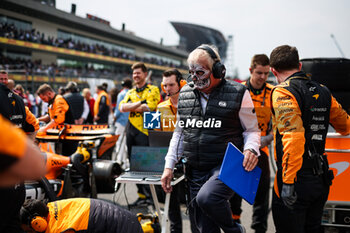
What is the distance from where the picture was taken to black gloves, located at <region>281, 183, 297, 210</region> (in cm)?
205

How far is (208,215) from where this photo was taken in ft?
6.88

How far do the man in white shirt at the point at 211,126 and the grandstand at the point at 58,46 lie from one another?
15710 millimetres

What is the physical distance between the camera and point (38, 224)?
6.86 feet

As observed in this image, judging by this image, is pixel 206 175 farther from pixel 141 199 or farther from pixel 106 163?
pixel 141 199

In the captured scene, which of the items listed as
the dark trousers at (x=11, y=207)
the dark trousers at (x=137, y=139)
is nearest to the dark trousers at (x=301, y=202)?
the dark trousers at (x=11, y=207)

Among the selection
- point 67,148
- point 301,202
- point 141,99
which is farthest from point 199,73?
point 67,148

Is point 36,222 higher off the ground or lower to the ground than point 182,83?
lower

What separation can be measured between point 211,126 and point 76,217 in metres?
1.17

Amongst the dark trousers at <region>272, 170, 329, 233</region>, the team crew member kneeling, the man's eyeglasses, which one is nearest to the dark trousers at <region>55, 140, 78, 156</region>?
the team crew member kneeling

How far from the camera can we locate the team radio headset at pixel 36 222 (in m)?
2.09

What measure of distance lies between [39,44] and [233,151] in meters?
32.2

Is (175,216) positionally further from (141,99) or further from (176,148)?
(141,99)

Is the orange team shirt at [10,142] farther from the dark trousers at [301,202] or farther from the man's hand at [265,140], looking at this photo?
the man's hand at [265,140]

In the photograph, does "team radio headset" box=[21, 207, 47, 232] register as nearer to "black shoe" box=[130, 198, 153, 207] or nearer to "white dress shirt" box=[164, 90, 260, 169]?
"white dress shirt" box=[164, 90, 260, 169]
